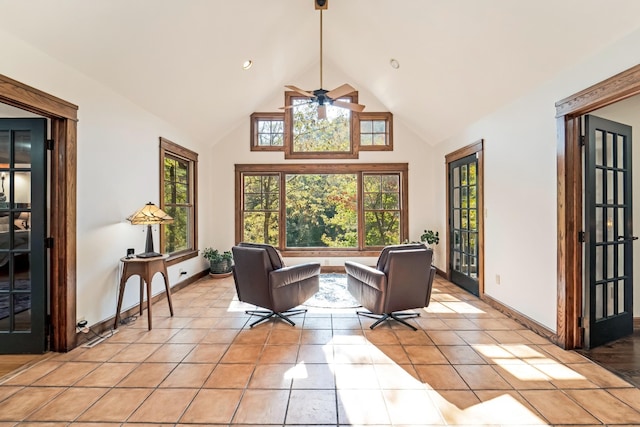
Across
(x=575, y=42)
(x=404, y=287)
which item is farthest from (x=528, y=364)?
(x=575, y=42)

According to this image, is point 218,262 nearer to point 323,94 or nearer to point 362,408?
point 323,94

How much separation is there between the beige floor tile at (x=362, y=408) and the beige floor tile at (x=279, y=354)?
62 centimetres

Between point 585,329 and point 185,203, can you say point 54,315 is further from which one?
point 585,329

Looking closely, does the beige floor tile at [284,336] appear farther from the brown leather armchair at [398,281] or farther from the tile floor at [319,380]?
the brown leather armchair at [398,281]

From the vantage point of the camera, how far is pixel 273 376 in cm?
227

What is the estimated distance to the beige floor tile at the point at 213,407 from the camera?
1800mm

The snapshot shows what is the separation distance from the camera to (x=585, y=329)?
2682 mm

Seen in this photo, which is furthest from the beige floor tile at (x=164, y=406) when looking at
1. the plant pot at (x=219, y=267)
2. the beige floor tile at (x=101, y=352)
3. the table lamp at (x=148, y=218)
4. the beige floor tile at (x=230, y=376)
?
the plant pot at (x=219, y=267)

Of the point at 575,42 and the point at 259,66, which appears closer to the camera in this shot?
the point at 575,42

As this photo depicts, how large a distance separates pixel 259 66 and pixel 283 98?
1498mm

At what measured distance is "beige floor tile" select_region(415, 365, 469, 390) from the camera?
6.98 ft

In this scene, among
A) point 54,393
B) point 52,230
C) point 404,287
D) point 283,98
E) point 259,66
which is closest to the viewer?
point 54,393

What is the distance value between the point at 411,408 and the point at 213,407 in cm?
128

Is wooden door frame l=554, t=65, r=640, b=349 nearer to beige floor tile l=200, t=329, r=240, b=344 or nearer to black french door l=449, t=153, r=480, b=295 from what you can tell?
black french door l=449, t=153, r=480, b=295
